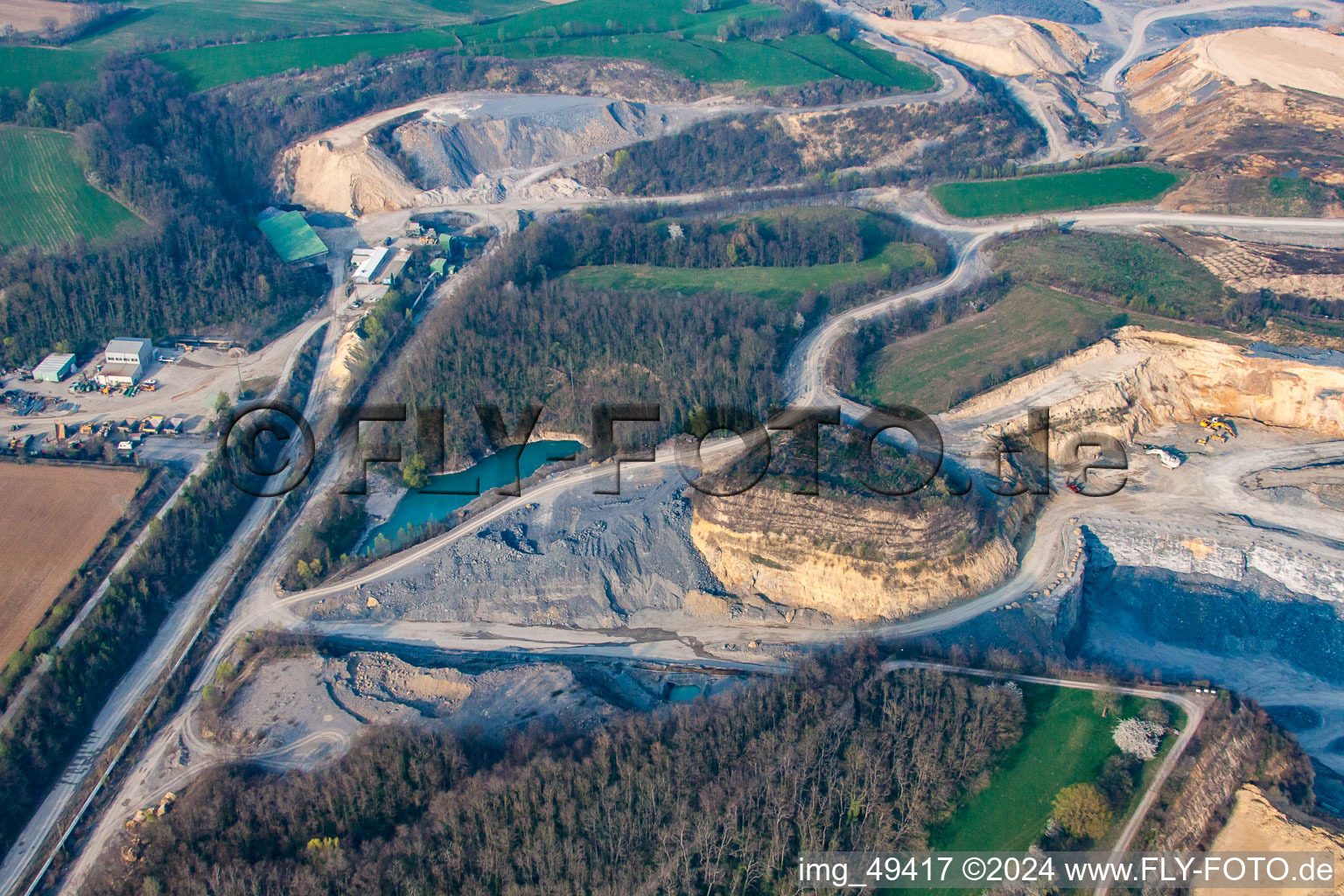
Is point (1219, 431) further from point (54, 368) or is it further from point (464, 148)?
point (54, 368)

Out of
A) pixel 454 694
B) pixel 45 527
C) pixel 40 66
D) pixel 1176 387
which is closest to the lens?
pixel 454 694

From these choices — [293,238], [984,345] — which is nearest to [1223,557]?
[984,345]

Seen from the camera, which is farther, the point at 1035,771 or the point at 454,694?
the point at 454,694

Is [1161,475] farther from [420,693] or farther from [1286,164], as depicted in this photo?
[1286,164]

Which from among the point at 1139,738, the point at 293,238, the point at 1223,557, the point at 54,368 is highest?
the point at 293,238

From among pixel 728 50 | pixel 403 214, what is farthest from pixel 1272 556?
pixel 728 50

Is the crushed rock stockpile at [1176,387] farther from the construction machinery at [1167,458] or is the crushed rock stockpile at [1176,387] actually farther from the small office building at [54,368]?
the small office building at [54,368]
